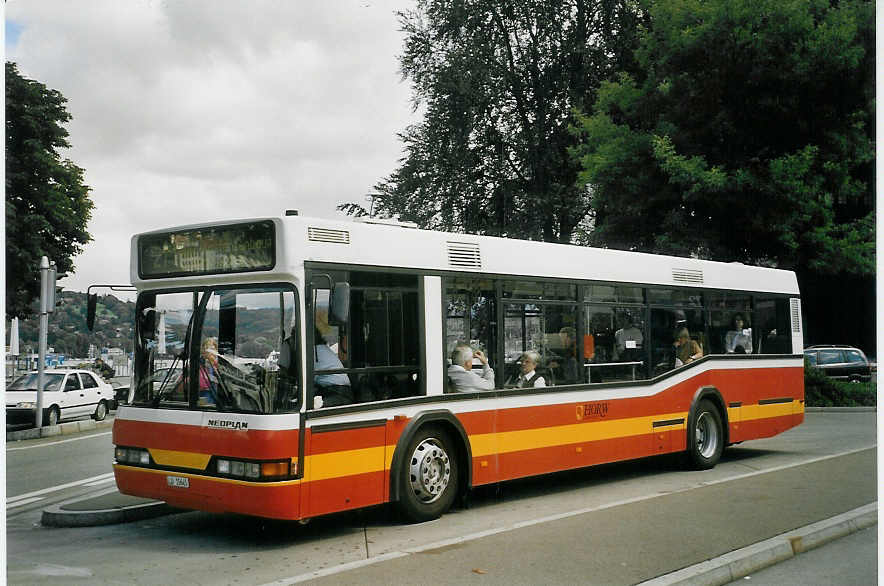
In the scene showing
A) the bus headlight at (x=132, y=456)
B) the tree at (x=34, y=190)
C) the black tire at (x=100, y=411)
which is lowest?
the black tire at (x=100, y=411)

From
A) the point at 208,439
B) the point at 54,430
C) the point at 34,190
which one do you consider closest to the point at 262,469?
the point at 208,439

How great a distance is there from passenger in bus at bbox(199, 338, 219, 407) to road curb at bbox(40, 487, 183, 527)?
2.12m

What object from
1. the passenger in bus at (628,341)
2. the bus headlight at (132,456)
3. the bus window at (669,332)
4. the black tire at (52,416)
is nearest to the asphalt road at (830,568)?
the passenger in bus at (628,341)

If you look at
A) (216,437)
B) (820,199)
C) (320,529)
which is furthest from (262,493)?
(820,199)

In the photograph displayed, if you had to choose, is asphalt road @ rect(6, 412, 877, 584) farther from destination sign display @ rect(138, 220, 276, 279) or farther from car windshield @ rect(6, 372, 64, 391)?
car windshield @ rect(6, 372, 64, 391)

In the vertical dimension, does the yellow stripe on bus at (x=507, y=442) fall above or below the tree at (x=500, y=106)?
below

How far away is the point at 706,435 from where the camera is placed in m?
13.4

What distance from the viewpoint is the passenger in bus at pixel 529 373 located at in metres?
10.4

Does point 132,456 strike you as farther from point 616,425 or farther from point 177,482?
point 616,425

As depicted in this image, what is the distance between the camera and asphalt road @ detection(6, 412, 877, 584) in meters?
7.07

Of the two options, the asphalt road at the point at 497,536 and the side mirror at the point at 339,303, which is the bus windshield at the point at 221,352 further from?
the asphalt road at the point at 497,536

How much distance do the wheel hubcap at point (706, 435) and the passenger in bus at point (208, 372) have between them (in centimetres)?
726

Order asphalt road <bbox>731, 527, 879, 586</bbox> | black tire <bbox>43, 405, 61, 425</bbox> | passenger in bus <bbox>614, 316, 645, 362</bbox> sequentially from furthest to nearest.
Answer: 1. black tire <bbox>43, 405, 61, 425</bbox>
2. passenger in bus <bbox>614, 316, 645, 362</bbox>
3. asphalt road <bbox>731, 527, 879, 586</bbox>

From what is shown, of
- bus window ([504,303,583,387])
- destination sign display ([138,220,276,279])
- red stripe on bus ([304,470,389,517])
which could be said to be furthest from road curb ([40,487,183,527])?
bus window ([504,303,583,387])
